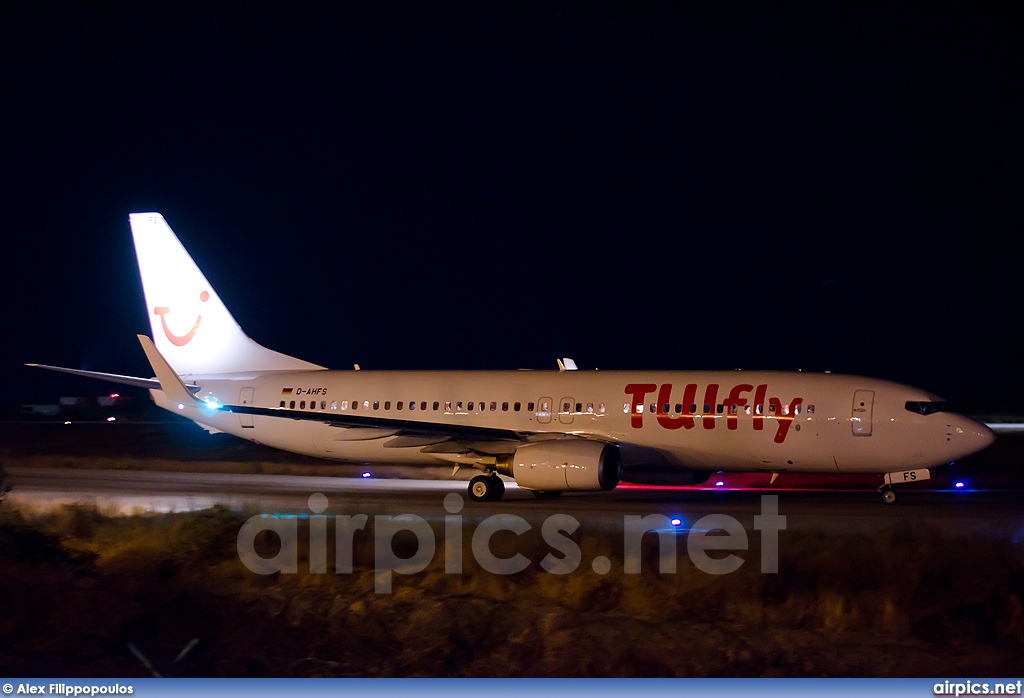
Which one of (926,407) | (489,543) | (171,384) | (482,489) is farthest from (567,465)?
(171,384)

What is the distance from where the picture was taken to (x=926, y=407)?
23500mm

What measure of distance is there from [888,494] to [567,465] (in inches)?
278

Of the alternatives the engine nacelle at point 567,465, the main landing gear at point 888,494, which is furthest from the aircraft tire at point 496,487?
the main landing gear at point 888,494

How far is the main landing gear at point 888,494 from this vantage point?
23.5m

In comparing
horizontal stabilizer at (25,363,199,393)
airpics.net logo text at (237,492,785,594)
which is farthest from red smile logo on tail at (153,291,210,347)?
airpics.net logo text at (237,492,785,594)

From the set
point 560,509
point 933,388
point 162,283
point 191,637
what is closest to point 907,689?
point 191,637

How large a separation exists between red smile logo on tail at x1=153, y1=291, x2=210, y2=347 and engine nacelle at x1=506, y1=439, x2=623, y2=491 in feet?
40.4

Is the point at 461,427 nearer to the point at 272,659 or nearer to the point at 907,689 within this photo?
the point at 272,659

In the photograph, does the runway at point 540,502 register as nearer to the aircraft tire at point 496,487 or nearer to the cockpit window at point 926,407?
the aircraft tire at point 496,487

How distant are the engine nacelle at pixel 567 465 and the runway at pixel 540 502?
525 millimetres

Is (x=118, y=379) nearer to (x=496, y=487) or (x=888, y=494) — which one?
(x=496, y=487)

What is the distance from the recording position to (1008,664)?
11.9 m

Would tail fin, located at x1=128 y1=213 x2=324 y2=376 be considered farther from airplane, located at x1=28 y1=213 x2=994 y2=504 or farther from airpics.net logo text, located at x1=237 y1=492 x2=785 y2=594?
airpics.net logo text, located at x1=237 y1=492 x2=785 y2=594

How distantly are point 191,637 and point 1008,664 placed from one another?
9965 millimetres
